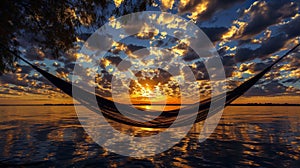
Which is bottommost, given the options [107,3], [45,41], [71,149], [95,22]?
[71,149]

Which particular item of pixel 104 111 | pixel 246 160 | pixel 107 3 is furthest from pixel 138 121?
pixel 246 160

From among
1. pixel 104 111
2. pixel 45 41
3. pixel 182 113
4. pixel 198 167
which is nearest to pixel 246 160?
pixel 198 167

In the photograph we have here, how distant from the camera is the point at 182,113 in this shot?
6090 millimetres

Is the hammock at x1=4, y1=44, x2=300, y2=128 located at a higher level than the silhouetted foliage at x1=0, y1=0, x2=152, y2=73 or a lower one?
lower

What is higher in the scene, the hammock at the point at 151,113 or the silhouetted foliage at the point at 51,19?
the silhouetted foliage at the point at 51,19

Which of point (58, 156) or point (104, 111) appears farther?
point (58, 156)

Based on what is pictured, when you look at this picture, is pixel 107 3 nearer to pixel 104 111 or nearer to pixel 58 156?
pixel 104 111

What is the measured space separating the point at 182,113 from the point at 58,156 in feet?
16.0

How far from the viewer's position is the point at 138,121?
5965 millimetres

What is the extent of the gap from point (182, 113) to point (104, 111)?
212cm

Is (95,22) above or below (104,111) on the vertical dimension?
above

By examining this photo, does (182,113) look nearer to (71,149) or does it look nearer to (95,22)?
(95,22)

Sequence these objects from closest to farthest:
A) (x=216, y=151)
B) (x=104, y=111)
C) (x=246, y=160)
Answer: (x=104, y=111) → (x=246, y=160) → (x=216, y=151)

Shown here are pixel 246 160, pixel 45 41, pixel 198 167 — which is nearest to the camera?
pixel 45 41
